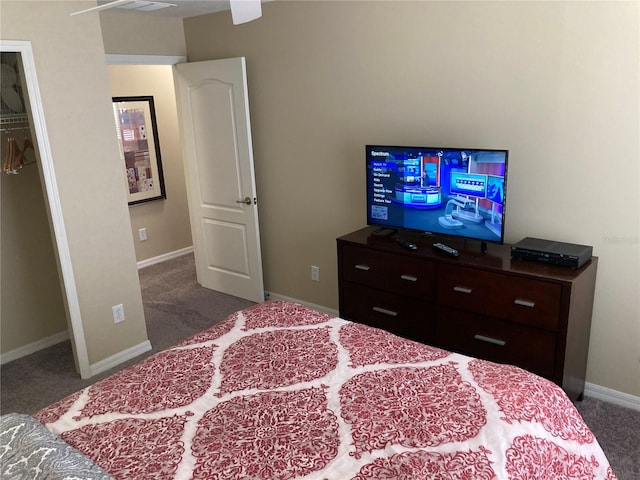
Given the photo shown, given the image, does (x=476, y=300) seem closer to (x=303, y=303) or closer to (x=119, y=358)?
(x=303, y=303)

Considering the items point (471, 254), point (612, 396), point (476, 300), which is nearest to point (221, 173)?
point (471, 254)

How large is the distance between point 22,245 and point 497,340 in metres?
3.20

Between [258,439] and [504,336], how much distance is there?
1611 millimetres

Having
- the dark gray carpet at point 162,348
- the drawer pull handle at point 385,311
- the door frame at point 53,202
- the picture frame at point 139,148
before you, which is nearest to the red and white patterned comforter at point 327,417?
the drawer pull handle at point 385,311

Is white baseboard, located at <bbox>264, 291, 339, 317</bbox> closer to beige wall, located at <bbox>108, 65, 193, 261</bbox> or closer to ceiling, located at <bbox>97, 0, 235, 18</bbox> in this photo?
beige wall, located at <bbox>108, 65, 193, 261</bbox>

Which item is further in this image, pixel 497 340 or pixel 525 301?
pixel 497 340

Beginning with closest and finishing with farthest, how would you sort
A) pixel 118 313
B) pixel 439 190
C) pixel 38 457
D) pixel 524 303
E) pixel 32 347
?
pixel 38 457 < pixel 524 303 < pixel 439 190 < pixel 118 313 < pixel 32 347

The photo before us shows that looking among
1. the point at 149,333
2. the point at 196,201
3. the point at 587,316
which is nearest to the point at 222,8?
the point at 196,201

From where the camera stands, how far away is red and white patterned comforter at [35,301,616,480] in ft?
4.83

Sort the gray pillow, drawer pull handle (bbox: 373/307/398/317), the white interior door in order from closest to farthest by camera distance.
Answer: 1. the gray pillow
2. drawer pull handle (bbox: 373/307/398/317)
3. the white interior door

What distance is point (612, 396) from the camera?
2.88 metres

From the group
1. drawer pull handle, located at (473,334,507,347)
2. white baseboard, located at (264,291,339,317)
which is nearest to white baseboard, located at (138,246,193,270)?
white baseboard, located at (264,291,339,317)

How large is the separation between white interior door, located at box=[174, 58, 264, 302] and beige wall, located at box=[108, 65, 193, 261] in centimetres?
100

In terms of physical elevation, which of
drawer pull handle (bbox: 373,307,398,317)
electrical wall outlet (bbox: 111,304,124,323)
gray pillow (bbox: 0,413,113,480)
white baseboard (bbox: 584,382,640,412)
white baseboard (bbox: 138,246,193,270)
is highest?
gray pillow (bbox: 0,413,113,480)
